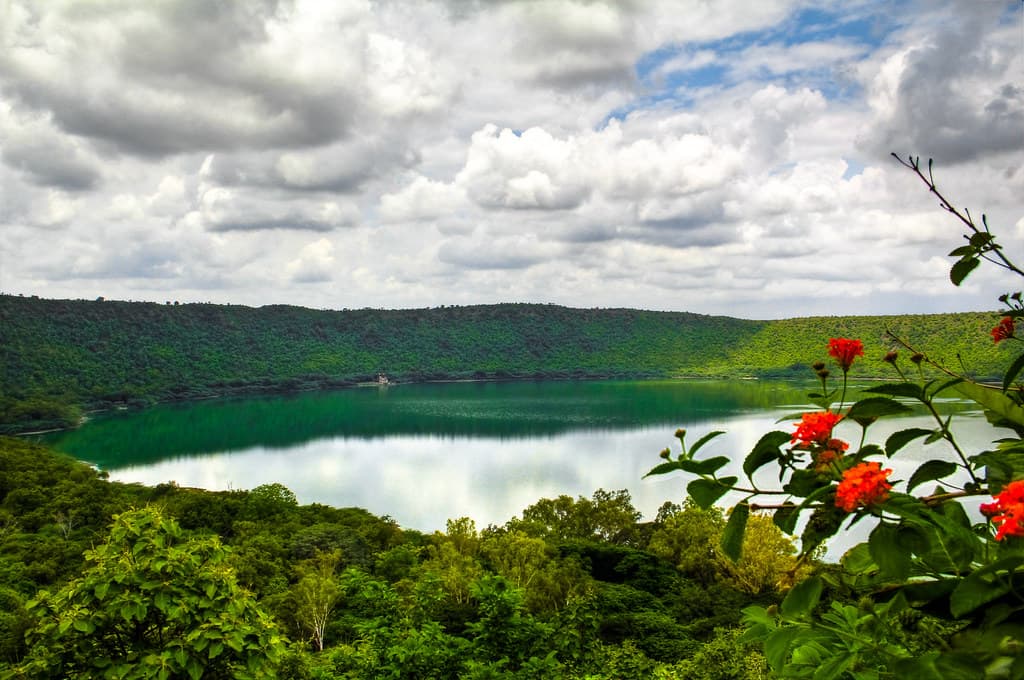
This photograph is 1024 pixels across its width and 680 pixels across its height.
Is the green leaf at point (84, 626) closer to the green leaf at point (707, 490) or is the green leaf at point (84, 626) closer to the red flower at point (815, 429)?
the green leaf at point (707, 490)

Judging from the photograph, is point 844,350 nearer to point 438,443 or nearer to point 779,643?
point 779,643

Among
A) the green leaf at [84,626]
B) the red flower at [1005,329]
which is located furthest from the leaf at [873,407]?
the green leaf at [84,626]

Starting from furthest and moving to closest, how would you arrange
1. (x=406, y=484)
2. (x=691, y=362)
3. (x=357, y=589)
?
1. (x=691, y=362)
2. (x=406, y=484)
3. (x=357, y=589)

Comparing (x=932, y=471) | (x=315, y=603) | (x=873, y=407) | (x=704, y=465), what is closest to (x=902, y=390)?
(x=873, y=407)

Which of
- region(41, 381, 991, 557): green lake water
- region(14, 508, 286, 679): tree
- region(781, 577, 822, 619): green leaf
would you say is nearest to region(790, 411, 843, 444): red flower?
region(781, 577, 822, 619): green leaf

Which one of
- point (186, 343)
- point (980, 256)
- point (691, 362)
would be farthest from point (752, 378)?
point (980, 256)

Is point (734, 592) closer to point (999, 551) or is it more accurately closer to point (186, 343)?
point (999, 551)

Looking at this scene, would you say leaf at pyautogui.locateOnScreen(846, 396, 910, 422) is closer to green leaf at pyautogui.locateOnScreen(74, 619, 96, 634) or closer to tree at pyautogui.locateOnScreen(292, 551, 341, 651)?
green leaf at pyautogui.locateOnScreen(74, 619, 96, 634)
